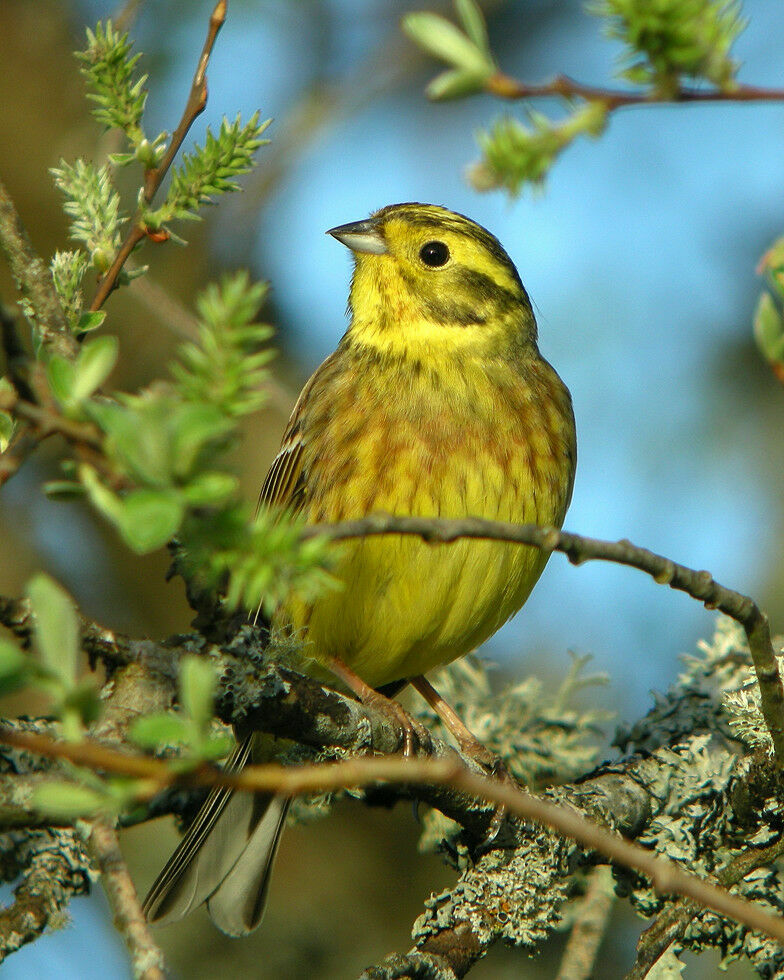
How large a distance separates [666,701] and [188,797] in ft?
5.54

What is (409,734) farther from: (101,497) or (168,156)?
(101,497)

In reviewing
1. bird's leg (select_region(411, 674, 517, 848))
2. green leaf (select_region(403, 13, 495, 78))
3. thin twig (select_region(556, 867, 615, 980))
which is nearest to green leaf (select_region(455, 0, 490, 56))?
green leaf (select_region(403, 13, 495, 78))

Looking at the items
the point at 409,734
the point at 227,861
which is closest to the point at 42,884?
the point at 409,734

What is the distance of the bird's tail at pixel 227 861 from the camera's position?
12.4 ft

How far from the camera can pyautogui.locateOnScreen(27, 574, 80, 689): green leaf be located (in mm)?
1243

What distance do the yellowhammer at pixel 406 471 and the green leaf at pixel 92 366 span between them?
2107 millimetres

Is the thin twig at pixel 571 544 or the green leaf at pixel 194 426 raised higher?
the thin twig at pixel 571 544

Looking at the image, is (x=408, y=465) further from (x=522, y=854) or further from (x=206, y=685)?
(x=206, y=685)

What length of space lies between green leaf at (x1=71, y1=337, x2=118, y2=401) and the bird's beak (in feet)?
10.5

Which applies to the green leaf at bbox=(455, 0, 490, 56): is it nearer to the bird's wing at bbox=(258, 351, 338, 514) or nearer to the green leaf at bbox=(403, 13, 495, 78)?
the green leaf at bbox=(403, 13, 495, 78)

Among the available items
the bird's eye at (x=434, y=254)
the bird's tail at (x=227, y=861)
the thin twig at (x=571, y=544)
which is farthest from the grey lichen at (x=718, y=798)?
the bird's eye at (x=434, y=254)

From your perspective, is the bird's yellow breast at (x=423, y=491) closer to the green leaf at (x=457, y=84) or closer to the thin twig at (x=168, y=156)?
the thin twig at (x=168, y=156)

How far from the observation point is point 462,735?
427 centimetres

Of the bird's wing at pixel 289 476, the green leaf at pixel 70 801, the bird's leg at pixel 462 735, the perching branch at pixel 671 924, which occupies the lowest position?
the green leaf at pixel 70 801
